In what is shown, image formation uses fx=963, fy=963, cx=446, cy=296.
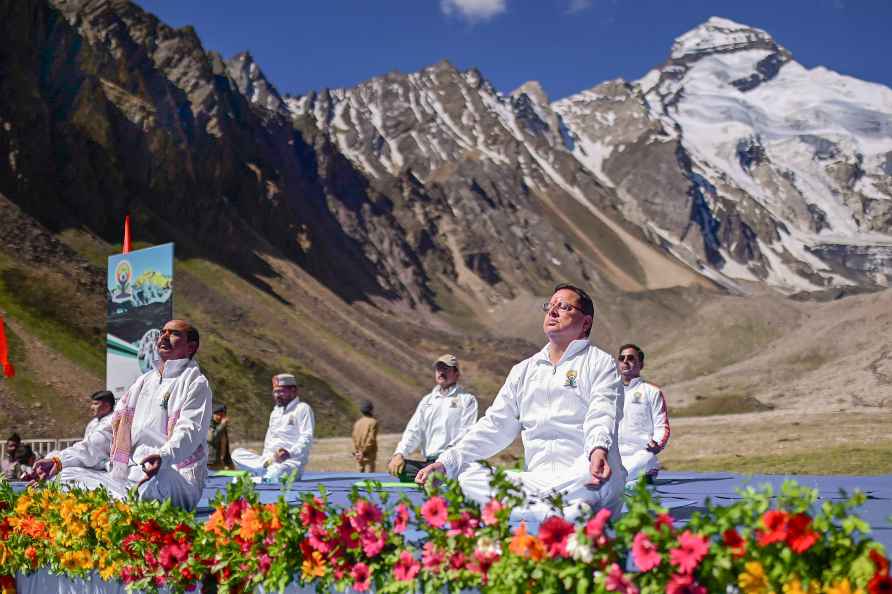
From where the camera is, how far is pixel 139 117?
83.2 m

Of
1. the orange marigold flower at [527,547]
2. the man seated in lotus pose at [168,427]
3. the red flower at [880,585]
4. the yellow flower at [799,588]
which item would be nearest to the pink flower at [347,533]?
the orange marigold flower at [527,547]

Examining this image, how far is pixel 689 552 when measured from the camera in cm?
467

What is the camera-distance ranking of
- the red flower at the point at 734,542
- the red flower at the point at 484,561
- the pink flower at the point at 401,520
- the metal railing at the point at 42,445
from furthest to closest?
the metal railing at the point at 42,445
the pink flower at the point at 401,520
the red flower at the point at 484,561
the red flower at the point at 734,542

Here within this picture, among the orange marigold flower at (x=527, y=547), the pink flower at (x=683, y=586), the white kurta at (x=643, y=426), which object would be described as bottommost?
the pink flower at (x=683, y=586)

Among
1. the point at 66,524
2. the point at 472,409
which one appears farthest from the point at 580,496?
the point at 472,409

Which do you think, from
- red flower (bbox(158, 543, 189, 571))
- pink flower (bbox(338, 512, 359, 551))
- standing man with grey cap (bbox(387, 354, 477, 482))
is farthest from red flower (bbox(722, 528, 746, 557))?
standing man with grey cap (bbox(387, 354, 477, 482))

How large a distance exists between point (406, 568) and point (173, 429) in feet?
13.2

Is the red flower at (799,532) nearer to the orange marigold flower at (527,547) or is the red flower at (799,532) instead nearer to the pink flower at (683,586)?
the pink flower at (683,586)

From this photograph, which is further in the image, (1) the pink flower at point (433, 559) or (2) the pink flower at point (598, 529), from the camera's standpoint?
(1) the pink flower at point (433, 559)

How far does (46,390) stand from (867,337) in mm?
55983

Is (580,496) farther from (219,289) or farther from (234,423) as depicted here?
(219,289)

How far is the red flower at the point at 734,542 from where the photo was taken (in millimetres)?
4598

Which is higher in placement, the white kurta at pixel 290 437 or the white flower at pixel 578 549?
the white kurta at pixel 290 437

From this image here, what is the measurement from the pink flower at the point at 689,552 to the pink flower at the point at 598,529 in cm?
41
